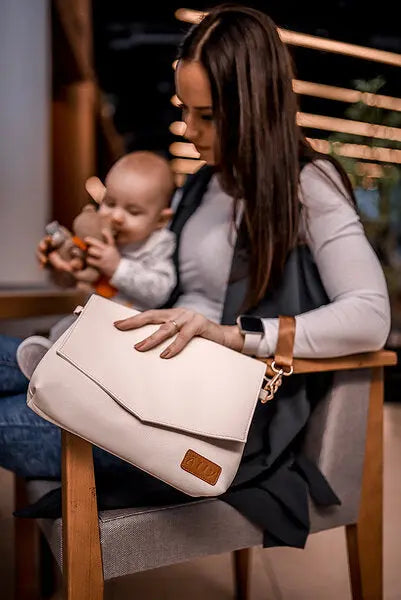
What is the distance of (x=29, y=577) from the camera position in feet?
5.03

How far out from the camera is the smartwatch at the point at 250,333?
113 cm

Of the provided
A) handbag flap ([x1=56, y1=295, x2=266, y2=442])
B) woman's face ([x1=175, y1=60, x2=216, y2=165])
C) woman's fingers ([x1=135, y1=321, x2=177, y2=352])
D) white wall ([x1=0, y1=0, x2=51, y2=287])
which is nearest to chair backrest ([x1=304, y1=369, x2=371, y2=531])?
handbag flap ([x1=56, y1=295, x2=266, y2=442])

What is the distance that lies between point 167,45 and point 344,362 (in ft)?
15.1

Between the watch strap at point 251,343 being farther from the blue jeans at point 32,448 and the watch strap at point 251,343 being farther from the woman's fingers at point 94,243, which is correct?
→ the woman's fingers at point 94,243

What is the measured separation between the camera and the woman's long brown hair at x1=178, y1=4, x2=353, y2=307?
46.3 inches

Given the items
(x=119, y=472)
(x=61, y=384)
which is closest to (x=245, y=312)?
(x=119, y=472)

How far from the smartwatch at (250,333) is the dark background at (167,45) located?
1.55 metres

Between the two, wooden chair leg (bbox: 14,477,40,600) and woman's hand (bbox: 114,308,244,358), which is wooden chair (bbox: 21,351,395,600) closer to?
woman's hand (bbox: 114,308,244,358)

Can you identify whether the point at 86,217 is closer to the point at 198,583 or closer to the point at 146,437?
the point at 146,437

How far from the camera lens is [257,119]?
1.18 m

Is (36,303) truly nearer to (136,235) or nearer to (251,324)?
(136,235)

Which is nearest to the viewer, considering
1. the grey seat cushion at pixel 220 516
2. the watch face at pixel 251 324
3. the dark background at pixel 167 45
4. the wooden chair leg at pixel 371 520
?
the grey seat cushion at pixel 220 516

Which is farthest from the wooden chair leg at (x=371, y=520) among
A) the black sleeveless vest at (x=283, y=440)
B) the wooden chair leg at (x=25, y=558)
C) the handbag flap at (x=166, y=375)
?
the wooden chair leg at (x=25, y=558)

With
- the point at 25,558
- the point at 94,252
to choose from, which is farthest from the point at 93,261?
the point at 25,558
